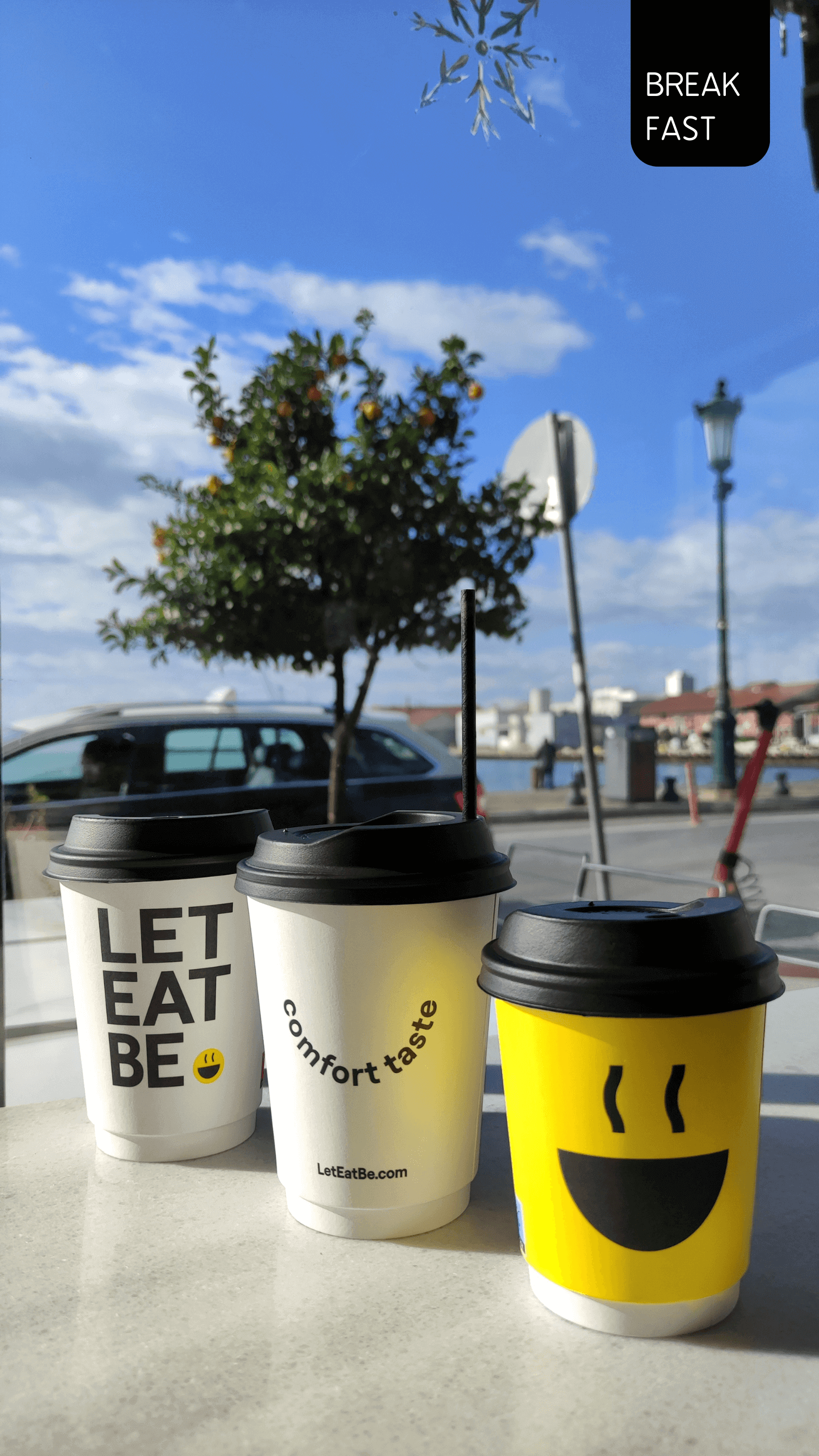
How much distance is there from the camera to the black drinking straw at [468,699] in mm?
808

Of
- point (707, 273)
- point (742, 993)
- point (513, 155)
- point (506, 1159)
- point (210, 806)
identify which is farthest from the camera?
point (210, 806)

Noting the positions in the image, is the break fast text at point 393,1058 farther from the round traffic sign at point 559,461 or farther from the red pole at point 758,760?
the red pole at point 758,760

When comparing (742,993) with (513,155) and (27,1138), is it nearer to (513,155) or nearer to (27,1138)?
(27,1138)

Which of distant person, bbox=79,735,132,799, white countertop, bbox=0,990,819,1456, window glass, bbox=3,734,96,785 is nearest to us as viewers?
white countertop, bbox=0,990,819,1456

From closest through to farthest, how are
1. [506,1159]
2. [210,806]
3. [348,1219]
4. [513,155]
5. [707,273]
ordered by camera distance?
[348,1219]
[506,1159]
[513,155]
[707,273]
[210,806]

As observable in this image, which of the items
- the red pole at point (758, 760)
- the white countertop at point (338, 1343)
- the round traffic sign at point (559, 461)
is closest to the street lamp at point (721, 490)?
the red pole at point (758, 760)

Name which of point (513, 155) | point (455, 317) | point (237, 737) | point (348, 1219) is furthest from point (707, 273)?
point (348, 1219)

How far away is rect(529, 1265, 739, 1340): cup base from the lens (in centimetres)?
60

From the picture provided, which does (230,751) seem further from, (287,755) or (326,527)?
(326,527)

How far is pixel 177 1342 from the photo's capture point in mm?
601

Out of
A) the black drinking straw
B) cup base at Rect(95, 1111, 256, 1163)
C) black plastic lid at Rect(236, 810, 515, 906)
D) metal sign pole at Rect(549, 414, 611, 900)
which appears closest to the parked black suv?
metal sign pole at Rect(549, 414, 611, 900)

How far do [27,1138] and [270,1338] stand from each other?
454 millimetres

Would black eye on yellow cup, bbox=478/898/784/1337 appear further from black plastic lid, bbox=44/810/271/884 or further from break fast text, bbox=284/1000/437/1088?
black plastic lid, bbox=44/810/271/884

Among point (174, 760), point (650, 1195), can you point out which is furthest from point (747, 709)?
point (650, 1195)
